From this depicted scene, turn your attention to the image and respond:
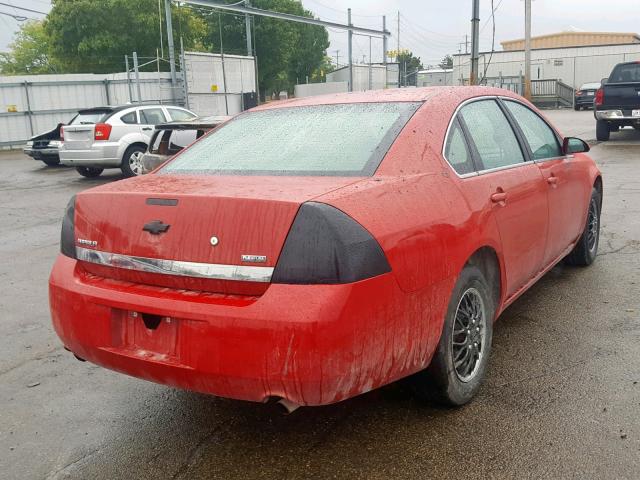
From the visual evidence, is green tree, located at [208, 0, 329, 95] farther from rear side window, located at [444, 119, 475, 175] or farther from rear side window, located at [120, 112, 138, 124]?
rear side window, located at [444, 119, 475, 175]

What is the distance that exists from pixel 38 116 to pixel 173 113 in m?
11.4

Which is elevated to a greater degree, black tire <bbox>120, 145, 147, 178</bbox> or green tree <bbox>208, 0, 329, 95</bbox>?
green tree <bbox>208, 0, 329, 95</bbox>

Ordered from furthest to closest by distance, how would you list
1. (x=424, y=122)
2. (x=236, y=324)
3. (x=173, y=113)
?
(x=173, y=113), (x=424, y=122), (x=236, y=324)

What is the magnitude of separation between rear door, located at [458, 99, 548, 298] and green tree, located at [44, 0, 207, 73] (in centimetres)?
4051

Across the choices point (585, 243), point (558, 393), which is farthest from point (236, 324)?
point (585, 243)

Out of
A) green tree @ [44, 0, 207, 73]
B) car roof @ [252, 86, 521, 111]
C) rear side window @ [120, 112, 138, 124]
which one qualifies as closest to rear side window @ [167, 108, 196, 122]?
rear side window @ [120, 112, 138, 124]

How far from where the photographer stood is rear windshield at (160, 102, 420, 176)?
300 centimetres

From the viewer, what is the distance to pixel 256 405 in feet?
10.6

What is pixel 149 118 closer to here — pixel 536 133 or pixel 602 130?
pixel 536 133

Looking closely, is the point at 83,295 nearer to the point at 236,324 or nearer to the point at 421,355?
the point at 236,324

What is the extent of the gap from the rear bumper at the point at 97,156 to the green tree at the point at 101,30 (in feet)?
98.7

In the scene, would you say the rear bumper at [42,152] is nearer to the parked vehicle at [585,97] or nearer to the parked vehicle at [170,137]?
the parked vehicle at [170,137]

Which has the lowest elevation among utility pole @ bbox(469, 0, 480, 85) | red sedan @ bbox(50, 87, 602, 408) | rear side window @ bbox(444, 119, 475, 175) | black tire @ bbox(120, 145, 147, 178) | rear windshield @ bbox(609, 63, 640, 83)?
black tire @ bbox(120, 145, 147, 178)

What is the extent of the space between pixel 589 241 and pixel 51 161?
588 inches
